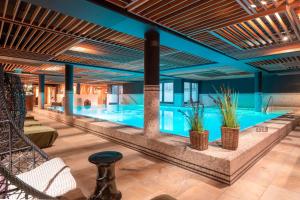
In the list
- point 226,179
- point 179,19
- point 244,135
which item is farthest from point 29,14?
point 244,135

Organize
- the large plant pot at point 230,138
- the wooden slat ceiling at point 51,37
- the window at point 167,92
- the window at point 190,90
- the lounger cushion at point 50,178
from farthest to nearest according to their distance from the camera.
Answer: the window at point 167,92 → the window at point 190,90 → the wooden slat ceiling at point 51,37 → the large plant pot at point 230,138 → the lounger cushion at point 50,178

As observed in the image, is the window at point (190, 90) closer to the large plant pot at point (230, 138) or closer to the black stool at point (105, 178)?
the large plant pot at point (230, 138)

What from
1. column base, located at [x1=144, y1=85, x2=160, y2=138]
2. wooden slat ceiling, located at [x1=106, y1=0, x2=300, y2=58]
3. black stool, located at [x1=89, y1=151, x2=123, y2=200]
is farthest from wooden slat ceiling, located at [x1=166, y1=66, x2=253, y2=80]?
black stool, located at [x1=89, y1=151, x2=123, y2=200]

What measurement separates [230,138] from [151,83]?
6.37ft

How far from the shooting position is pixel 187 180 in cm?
263

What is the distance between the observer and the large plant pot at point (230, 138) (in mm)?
2832

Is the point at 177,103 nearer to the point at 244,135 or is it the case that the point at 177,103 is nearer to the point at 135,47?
the point at 135,47

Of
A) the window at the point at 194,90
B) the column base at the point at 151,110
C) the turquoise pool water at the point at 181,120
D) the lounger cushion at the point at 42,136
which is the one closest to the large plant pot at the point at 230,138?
the turquoise pool water at the point at 181,120

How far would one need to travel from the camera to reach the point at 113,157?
193cm

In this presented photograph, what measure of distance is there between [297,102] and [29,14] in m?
14.6

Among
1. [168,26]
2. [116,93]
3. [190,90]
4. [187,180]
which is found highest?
[168,26]

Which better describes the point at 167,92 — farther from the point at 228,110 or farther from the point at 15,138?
the point at 15,138

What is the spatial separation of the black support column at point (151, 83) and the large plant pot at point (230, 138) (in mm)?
1472

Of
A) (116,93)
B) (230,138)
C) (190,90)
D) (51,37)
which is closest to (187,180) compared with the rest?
(230,138)
